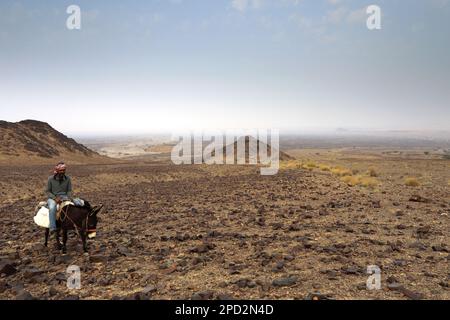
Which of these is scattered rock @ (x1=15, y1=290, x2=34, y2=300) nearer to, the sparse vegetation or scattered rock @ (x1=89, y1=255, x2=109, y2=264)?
scattered rock @ (x1=89, y1=255, x2=109, y2=264)

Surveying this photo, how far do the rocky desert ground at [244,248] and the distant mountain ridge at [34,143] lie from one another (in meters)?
32.5

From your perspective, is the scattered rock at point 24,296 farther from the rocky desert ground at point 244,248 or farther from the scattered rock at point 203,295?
the scattered rock at point 203,295

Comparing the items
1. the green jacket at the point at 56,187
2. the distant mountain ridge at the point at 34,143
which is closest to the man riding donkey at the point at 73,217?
the green jacket at the point at 56,187

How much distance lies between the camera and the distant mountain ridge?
4828 centimetres

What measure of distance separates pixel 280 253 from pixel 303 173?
1944 centimetres

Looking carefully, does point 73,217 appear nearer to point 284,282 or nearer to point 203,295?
point 203,295

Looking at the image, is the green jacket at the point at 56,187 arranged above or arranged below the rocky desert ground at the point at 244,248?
above

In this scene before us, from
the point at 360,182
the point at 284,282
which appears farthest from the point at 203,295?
the point at 360,182

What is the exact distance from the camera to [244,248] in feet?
32.2

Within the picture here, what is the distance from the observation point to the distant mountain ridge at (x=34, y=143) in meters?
48.3

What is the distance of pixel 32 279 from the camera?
25.1 feet
